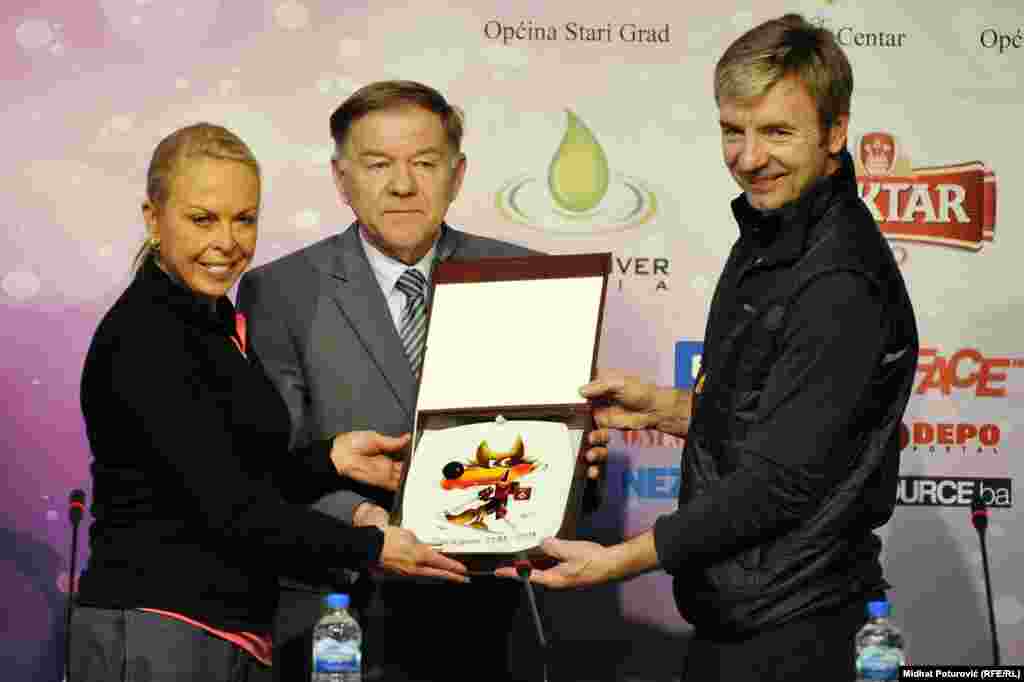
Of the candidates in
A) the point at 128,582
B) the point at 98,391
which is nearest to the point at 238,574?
the point at 128,582

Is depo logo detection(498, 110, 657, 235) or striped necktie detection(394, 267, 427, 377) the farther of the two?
depo logo detection(498, 110, 657, 235)

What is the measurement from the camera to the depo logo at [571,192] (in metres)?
4.23

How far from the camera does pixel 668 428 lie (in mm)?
3389

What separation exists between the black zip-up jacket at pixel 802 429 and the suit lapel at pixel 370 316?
0.98 metres

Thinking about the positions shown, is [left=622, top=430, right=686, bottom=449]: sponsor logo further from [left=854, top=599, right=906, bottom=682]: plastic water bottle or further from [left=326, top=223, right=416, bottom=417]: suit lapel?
[left=854, top=599, right=906, bottom=682]: plastic water bottle

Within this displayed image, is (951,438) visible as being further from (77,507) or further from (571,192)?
(77,507)

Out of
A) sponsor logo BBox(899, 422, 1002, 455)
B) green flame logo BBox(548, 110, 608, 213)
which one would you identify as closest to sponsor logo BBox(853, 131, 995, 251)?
sponsor logo BBox(899, 422, 1002, 455)

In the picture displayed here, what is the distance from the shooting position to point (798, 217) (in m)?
2.71

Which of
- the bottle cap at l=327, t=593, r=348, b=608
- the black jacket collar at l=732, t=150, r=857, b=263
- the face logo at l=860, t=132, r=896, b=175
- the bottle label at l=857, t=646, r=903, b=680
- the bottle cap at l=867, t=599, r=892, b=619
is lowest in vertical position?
the bottle label at l=857, t=646, r=903, b=680

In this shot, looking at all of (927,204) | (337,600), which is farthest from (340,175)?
(927,204)

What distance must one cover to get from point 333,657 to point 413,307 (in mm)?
1114

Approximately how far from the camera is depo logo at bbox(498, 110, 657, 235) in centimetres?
423

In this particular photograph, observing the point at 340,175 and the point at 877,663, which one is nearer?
the point at 877,663

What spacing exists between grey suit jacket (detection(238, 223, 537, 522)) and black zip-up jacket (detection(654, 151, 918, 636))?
0.99 m
